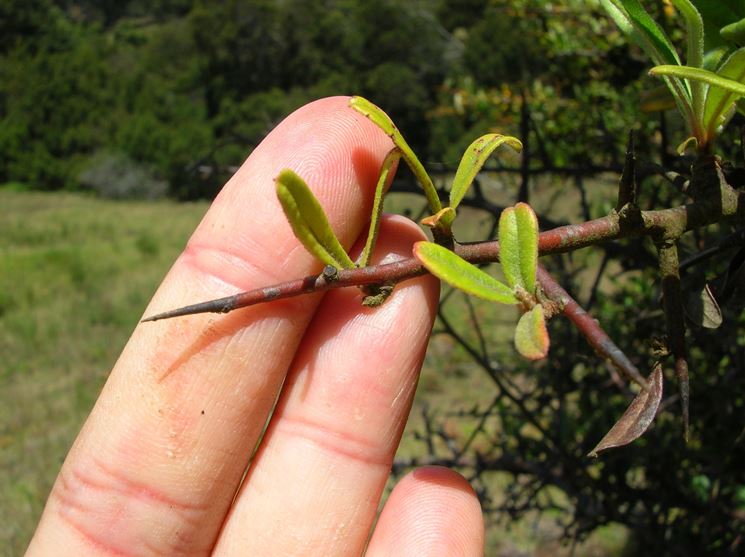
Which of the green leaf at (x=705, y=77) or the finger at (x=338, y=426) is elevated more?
the green leaf at (x=705, y=77)

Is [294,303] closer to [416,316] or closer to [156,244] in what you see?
[416,316]

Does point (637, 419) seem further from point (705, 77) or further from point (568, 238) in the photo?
point (705, 77)

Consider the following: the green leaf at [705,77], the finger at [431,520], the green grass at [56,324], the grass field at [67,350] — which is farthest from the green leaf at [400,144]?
the green grass at [56,324]

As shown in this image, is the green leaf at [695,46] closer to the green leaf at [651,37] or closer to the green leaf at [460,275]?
the green leaf at [651,37]

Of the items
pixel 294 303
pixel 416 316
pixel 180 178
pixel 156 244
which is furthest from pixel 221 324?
pixel 156 244

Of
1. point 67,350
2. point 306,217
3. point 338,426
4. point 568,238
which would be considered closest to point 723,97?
point 568,238

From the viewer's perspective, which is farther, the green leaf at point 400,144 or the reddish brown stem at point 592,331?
the green leaf at point 400,144

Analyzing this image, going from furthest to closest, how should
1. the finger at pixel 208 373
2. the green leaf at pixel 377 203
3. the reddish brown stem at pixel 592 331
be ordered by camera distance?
the finger at pixel 208 373 < the green leaf at pixel 377 203 < the reddish brown stem at pixel 592 331
